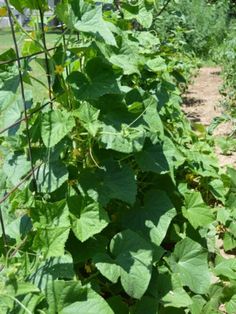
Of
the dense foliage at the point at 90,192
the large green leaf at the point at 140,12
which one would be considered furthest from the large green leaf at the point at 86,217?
the large green leaf at the point at 140,12

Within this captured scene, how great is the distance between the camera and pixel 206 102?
229 inches

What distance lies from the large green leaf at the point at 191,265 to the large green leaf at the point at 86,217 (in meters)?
0.56

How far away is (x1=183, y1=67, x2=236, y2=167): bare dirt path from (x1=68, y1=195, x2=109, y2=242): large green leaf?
8.31ft

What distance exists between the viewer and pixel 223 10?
9094mm

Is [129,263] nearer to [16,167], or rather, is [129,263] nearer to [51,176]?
[51,176]

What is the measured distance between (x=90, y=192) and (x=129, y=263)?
10.6 inches

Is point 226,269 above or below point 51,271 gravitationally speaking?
below

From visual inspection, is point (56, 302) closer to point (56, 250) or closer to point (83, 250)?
point (56, 250)

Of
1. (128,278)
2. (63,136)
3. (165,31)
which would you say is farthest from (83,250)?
(165,31)

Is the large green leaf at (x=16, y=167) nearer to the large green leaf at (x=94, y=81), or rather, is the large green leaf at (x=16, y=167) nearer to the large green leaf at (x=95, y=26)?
the large green leaf at (x=94, y=81)

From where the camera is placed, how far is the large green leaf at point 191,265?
71.3 inches

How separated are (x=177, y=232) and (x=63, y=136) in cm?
92

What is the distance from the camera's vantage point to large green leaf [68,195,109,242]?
1398 mm

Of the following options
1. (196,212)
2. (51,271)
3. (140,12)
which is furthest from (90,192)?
(140,12)
